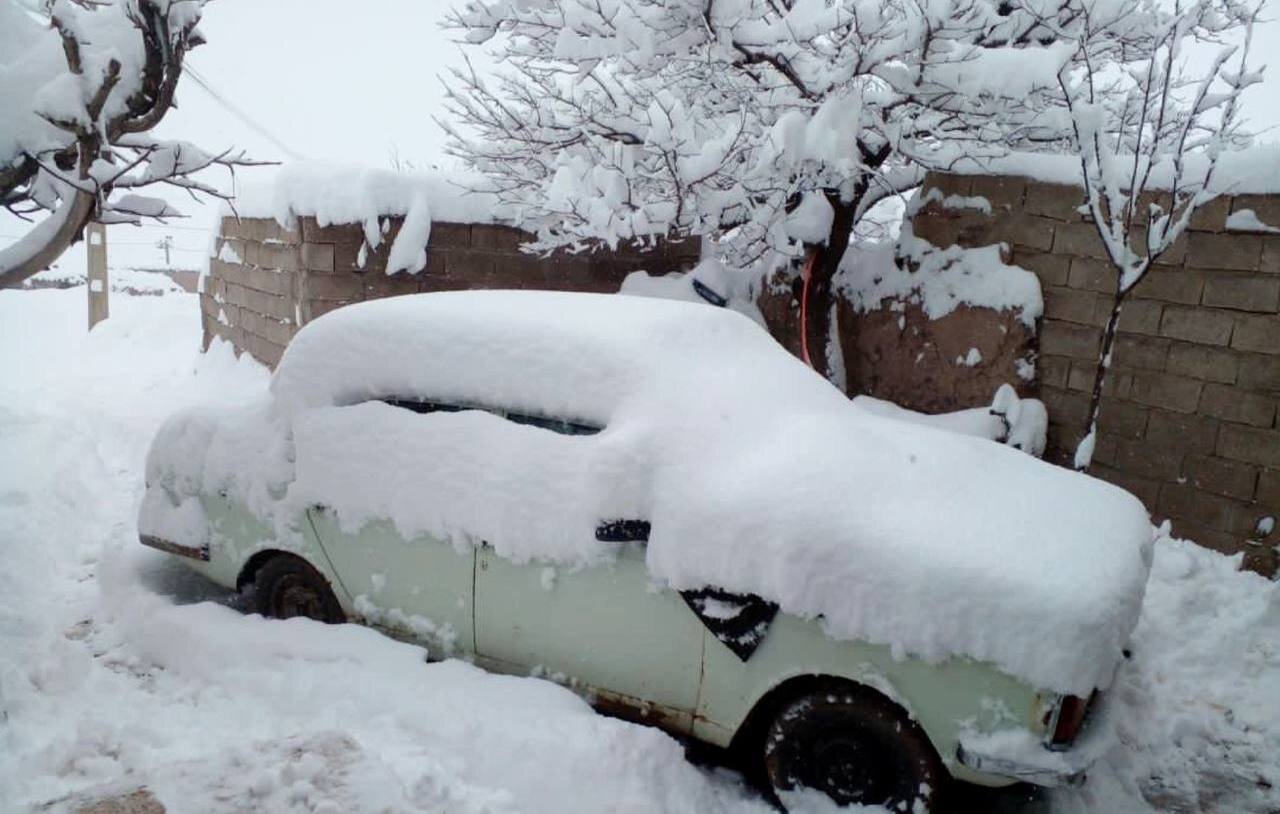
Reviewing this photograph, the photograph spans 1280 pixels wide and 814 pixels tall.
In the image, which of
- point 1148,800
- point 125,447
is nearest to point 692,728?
point 1148,800

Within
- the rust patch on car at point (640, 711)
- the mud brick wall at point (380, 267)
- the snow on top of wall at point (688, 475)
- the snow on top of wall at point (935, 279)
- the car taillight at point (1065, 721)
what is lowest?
the rust patch on car at point (640, 711)

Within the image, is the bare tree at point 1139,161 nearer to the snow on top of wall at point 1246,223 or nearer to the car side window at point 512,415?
the snow on top of wall at point 1246,223

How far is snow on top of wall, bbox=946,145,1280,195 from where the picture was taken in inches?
186

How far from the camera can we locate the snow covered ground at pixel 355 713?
2.66 metres

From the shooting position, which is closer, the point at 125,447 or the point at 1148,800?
the point at 1148,800

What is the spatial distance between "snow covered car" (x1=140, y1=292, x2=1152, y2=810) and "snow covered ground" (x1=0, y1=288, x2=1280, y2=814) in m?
0.23

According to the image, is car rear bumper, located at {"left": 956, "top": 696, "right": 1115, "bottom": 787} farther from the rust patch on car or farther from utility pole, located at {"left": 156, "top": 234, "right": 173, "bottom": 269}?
utility pole, located at {"left": 156, "top": 234, "right": 173, "bottom": 269}

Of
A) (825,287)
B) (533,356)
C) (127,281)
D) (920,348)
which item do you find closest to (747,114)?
(825,287)

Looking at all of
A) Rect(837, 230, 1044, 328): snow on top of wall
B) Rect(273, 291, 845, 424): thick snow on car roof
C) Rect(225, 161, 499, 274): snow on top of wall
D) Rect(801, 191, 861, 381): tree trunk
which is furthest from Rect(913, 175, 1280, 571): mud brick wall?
Rect(225, 161, 499, 274): snow on top of wall

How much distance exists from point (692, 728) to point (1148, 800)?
6.28 ft

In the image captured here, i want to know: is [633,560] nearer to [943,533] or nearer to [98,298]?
[943,533]

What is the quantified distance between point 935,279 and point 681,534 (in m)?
4.54

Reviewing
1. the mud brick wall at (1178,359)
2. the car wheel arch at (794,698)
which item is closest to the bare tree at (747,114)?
the mud brick wall at (1178,359)

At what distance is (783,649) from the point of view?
109 inches
